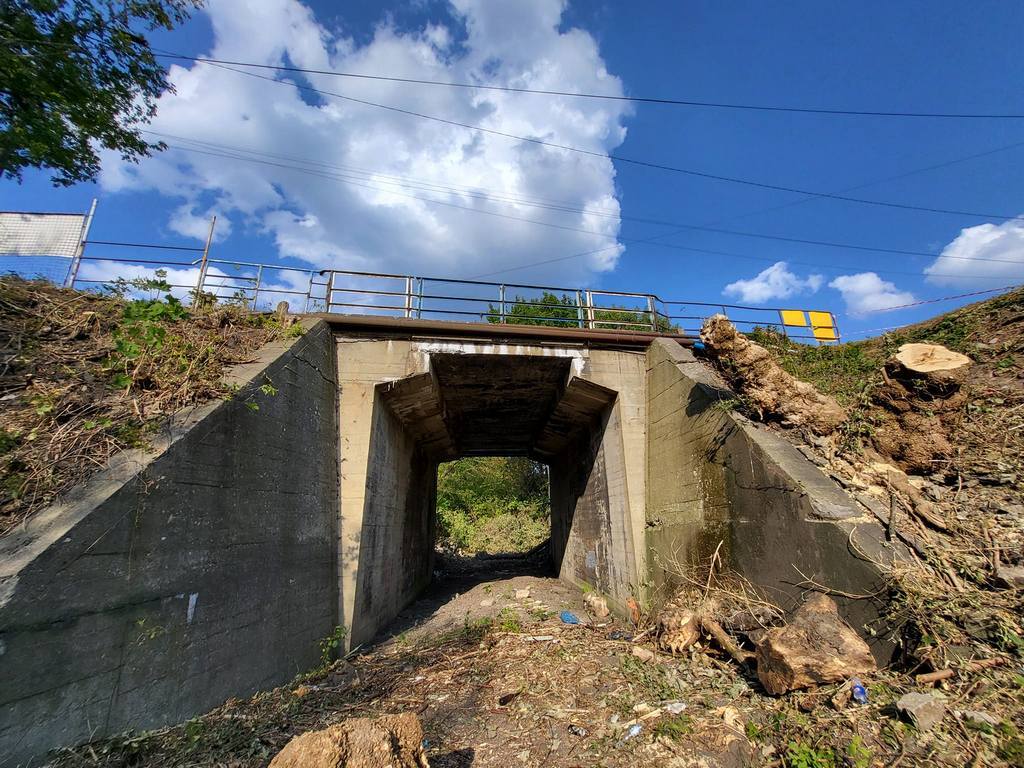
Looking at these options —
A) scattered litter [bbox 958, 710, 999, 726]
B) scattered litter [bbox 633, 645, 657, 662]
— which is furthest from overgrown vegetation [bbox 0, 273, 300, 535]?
scattered litter [bbox 958, 710, 999, 726]

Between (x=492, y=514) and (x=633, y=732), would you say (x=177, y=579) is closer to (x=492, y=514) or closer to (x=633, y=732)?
(x=633, y=732)

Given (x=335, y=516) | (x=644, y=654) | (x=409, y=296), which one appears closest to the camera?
(x=644, y=654)

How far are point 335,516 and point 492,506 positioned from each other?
21.0 m

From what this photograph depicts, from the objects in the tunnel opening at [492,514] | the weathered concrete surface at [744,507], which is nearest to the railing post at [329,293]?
the weathered concrete surface at [744,507]

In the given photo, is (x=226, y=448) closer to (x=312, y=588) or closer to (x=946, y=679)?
(x=312, y=588)

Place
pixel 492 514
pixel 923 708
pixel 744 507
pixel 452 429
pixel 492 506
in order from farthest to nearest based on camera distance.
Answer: pixel 492 506, pixel 492 514, pixel 452 429, pixel 744 507, pixel 923 708

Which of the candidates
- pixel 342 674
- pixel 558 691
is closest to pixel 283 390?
pixel 342 674

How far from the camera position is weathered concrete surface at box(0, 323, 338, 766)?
323cm

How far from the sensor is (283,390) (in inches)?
259

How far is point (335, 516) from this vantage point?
25.5 ft

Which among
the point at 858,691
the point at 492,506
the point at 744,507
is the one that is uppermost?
the point at 744,507

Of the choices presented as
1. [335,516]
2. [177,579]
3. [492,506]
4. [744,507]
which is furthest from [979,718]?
[492,506]

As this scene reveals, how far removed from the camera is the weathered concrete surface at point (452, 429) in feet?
27.1

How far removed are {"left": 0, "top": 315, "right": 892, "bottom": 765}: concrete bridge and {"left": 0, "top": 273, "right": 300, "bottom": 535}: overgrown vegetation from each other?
29 cm
